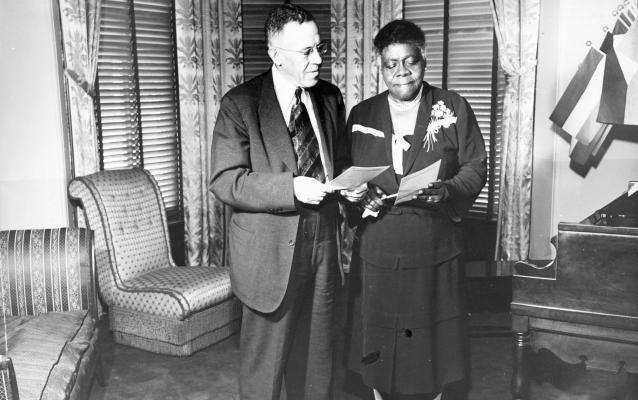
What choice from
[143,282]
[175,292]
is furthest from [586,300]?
[143,282]

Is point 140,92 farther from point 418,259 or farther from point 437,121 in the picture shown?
point 418,259

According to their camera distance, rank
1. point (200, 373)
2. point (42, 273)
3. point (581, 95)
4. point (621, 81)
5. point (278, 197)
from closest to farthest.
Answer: point (278, 197)
point (42, 273)
point (200, 373)
point (621, 81)
point (581, 95)

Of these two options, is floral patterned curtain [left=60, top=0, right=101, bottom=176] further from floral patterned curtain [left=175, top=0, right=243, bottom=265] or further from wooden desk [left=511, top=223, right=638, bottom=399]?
wooden desk [left=511, top=223, right=638, bottom=399]

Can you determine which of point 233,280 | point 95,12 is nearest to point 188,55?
point 95,12

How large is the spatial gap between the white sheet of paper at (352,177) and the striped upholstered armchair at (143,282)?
6.02ft

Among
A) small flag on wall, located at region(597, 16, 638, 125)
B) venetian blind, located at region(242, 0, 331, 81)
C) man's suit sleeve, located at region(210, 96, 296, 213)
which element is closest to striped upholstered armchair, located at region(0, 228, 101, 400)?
man's suit sleeve, located at region(210, 96, 296, 213)

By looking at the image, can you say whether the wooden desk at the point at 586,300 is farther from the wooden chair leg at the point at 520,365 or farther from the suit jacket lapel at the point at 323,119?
the suit jacket lapel at the point at 323,119

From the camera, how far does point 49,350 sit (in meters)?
2.63

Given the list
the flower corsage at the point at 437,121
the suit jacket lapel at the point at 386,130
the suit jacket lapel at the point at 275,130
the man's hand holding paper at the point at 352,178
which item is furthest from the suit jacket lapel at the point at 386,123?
the suit jacket lapel at the point at 275,130

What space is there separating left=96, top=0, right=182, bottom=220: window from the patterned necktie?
266cm

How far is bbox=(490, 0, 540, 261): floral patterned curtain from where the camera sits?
14.6ft

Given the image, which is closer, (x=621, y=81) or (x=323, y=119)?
(x=323, y=119)

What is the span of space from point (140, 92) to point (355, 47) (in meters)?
1.76

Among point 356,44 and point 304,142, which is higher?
point 356,44
